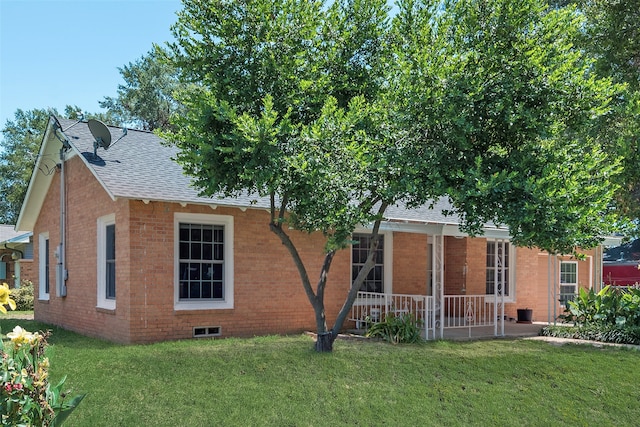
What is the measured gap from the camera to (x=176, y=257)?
1262cm

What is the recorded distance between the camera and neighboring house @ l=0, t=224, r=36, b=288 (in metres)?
27.1

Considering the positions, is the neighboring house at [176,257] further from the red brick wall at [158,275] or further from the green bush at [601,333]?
the green bush at [601,333]

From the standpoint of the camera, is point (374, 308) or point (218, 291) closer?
point (218, 291)

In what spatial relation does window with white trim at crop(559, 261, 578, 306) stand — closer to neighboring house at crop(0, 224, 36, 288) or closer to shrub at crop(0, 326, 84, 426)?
shrub at crop(0, 326, 84, 426)

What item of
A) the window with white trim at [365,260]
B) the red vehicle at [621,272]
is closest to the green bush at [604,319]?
the window with white trim at [365,260]

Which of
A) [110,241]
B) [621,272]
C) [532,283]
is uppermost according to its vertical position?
[110,241]

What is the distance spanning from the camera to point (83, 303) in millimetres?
14453

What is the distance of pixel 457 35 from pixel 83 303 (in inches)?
410

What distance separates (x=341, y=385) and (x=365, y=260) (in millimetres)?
7300

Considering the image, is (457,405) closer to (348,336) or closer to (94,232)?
(348,336)

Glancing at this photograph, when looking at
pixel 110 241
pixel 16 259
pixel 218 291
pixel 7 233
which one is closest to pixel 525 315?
pixel 218 291

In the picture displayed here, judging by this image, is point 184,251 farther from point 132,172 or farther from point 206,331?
point 132,172

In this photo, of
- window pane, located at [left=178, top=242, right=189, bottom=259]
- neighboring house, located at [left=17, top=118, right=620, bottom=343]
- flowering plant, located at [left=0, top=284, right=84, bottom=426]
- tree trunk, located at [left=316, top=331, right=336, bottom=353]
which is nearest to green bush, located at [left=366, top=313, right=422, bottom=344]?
neighboring house, located at [left=17, top=118, right=620, bottom=343]

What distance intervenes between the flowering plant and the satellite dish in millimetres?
9543
